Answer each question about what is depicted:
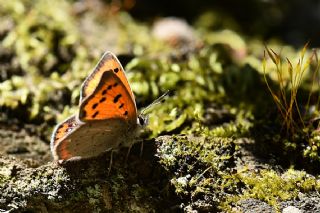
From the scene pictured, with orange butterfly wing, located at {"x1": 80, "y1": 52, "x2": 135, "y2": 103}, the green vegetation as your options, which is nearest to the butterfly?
orange butterfly wing, located at {"x1": 80, "y1": 52, "x2": 135, "y2": 103}

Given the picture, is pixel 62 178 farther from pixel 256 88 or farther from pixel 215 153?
pixel 256 88

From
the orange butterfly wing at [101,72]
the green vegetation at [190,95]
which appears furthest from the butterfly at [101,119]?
the green vegetation at [190,95]

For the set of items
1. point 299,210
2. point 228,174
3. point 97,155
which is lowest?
point 299,210

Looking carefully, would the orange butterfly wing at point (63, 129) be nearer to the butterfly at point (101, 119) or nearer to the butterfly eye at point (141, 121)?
the butterfly at point (101, 119)

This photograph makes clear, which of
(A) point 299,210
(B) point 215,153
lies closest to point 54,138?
(B) point 215,153

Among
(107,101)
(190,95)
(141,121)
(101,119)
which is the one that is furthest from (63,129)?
(190,95)

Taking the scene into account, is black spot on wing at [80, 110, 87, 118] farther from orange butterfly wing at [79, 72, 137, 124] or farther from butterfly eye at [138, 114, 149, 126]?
butterfly eye at [138, 114, 149, 126]

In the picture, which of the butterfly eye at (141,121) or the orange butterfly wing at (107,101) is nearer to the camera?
the orange butterfly wing at (107,101)

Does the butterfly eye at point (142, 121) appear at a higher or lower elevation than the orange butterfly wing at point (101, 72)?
lower

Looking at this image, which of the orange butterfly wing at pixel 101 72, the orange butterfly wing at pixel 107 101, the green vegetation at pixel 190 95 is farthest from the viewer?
the green vegetation at pixel 190 95
